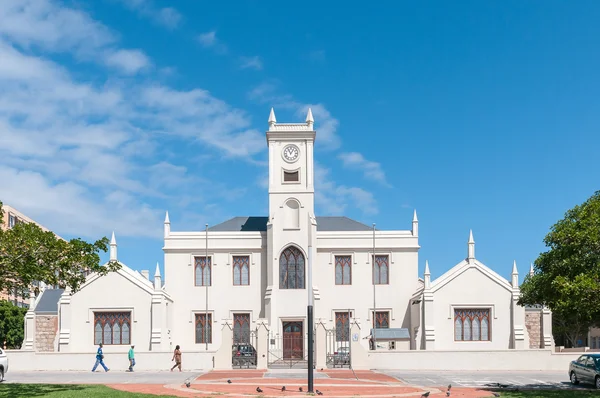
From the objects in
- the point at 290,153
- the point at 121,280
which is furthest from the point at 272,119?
the point at 121,280

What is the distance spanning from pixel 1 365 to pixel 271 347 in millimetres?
19789

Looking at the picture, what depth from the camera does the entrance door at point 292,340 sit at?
49.9 meters

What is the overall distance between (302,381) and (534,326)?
90.4ft

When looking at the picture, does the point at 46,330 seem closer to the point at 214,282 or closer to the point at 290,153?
the point at 214,282

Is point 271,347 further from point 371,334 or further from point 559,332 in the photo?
point 559,332

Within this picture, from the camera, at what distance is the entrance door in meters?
49.9

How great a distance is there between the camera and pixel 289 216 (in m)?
51.8

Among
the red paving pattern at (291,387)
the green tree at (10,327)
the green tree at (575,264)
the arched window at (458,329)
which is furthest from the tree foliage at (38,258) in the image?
the green tree at (10,327)

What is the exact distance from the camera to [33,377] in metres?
34.7

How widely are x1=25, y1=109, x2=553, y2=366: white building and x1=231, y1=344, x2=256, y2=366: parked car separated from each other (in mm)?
5754

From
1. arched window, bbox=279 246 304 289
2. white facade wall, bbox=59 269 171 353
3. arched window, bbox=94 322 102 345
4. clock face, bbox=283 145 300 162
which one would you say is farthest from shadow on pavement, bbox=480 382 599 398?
arched window, bbox=94 322 102 345

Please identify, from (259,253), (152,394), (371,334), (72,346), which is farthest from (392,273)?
(152,394)

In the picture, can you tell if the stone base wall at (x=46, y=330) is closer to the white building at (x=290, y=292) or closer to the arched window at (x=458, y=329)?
the white building at (x=290, y=292)

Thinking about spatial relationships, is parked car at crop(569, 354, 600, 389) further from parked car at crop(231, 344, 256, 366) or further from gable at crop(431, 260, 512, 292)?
gable at crop(431, 260, 512, 292)
